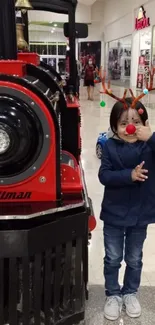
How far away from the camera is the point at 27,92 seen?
1.40 meters

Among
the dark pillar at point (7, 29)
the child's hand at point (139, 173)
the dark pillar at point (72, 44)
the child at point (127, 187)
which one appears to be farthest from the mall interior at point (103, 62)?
the dark pillar at point (7, 29)

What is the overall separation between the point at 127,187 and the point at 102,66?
Answer: 324cm

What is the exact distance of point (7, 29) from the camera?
1548mm

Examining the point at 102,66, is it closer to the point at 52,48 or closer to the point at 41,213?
the point at 41,213

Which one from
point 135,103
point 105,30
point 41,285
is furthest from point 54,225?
point 105,30

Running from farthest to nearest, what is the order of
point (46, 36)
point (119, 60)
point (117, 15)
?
point (46, 36) → point (119, 60) → point (117, 15)

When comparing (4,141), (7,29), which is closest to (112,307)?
(4,141)

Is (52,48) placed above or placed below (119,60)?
above

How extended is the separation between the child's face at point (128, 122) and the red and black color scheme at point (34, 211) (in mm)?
376

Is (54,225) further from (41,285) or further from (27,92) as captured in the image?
(27,92)

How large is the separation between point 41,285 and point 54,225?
10.3 inches

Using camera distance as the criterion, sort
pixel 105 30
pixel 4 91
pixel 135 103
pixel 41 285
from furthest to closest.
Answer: pixel 105 30 < pixel 135 103 < pixel 41 285 < pixel 4 91

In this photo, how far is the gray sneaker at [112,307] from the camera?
1979 mm

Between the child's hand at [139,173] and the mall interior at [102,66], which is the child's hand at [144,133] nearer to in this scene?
the child's hand at [139,173]
